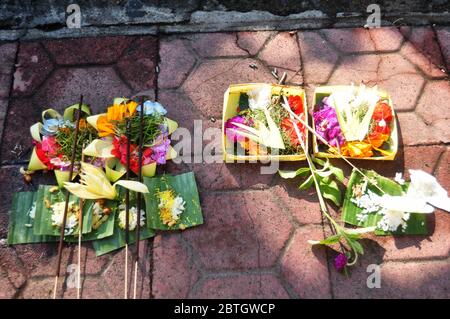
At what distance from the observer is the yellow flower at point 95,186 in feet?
9.98

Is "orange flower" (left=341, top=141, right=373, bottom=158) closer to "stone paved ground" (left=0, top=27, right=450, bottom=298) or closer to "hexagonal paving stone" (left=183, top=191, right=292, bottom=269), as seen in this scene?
"stone paved ground" (left=0, top=27, right=450, bottom=298)

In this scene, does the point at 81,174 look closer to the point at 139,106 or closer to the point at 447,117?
the point at 139,106

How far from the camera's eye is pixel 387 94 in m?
3.53

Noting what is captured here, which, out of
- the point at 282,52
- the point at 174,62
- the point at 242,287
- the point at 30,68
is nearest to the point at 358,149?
the point at 282,52

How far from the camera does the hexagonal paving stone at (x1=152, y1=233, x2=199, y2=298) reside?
3070 millimetres

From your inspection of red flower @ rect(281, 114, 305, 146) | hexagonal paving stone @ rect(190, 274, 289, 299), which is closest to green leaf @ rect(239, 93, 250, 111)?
red flower @ rect(281, 114, 305, 146)

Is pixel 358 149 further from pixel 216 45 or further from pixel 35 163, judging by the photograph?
pixel 35 163

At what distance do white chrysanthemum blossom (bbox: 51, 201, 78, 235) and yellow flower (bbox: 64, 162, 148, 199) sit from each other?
0.60 feet

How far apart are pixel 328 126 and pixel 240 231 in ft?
3.49

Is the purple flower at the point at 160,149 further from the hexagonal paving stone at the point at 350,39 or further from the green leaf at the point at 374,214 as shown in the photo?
the hexagonal paving stone at the point at 350,39

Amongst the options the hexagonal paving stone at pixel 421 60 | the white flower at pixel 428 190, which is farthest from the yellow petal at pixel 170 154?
the hexagonal paving stone at pixel 421 60

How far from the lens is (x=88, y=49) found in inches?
155

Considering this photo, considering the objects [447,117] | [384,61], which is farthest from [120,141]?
[447,117]
